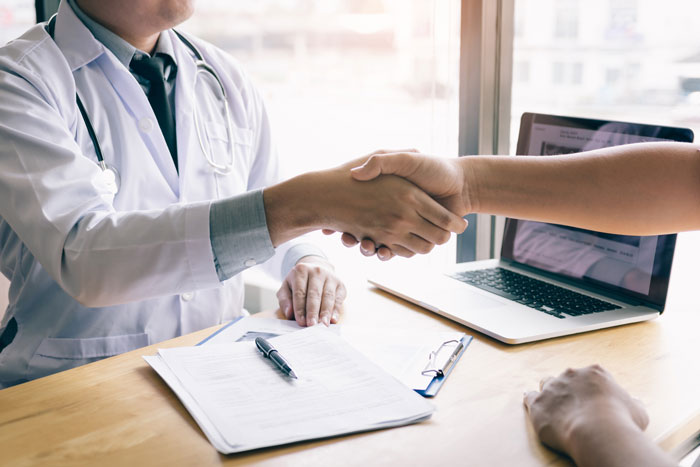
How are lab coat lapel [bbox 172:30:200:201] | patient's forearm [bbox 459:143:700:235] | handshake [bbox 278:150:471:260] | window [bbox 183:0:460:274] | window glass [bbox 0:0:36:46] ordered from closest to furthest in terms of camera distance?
1. patient's forearm [bbox 459:143:700:235]
2. handshake [bbox 278:150:471:260]
3. lab coat lapel [bbox 172:30:200:201]
4. window [bbox 183:0:460:274]
5. window glass [bbox 0:0:36:46]

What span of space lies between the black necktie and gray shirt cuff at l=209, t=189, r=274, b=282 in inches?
15.2

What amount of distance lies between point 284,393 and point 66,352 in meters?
0.59

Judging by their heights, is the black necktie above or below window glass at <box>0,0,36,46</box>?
below

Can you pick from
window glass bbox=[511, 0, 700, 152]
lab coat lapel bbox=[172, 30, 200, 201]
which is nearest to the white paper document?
lab coat lapel bbox=[172, 30, 200, 201]

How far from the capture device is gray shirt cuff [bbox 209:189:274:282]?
1086 mm

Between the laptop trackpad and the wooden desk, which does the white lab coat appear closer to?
the wooden desk

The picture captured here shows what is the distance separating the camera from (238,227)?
3.57 ft

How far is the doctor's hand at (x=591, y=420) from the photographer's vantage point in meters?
0.71

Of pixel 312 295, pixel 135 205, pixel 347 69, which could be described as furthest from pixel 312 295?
pixel 347 69

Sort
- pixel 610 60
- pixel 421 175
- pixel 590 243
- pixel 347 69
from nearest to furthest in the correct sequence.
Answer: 1. pixel 421 175
2. pixel 590 243
3. pixel 610 60
4. pixel 347 69

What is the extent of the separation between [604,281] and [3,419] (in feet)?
3.60

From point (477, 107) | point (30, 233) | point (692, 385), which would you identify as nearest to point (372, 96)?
point (477, 107)

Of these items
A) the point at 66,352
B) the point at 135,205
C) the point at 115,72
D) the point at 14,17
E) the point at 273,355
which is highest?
the point at 14,17

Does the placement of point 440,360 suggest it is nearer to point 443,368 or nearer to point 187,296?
point 443,368
